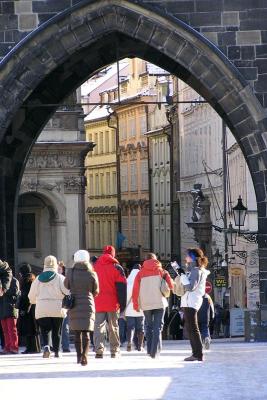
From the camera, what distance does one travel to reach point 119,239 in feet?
256

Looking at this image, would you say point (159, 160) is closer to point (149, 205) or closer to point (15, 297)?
point (149, 205)

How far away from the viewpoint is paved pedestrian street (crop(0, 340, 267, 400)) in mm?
16109

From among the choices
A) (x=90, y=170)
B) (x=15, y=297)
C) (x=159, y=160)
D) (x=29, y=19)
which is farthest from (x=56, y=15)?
(x=90, y=170)

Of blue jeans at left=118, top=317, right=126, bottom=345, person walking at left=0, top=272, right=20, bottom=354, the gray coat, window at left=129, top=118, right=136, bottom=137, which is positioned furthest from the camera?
window at left=129, top=118, right=136, bottom=137

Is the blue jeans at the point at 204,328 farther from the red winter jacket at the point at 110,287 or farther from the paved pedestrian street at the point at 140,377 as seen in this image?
the red winter jacket at the point at 110,287

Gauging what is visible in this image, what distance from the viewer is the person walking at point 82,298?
1981cm

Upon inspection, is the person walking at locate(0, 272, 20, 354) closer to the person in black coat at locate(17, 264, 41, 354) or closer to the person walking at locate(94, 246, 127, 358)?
the person in black coat at locate(17, 264, 41, 354)

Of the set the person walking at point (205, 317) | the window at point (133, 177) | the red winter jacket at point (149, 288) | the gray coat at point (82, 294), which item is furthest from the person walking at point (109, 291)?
the window at point (133, 177)

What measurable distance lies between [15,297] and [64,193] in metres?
29.0

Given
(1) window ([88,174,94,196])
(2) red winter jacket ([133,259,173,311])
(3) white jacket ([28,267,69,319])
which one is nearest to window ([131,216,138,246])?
(1) window ([88,174,94,196])

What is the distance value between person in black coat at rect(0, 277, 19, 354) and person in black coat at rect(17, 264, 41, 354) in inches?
12.4

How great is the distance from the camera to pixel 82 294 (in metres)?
19.9

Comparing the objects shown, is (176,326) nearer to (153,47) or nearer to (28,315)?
(153,47)

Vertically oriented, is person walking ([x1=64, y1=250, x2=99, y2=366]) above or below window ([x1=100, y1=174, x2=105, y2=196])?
below
